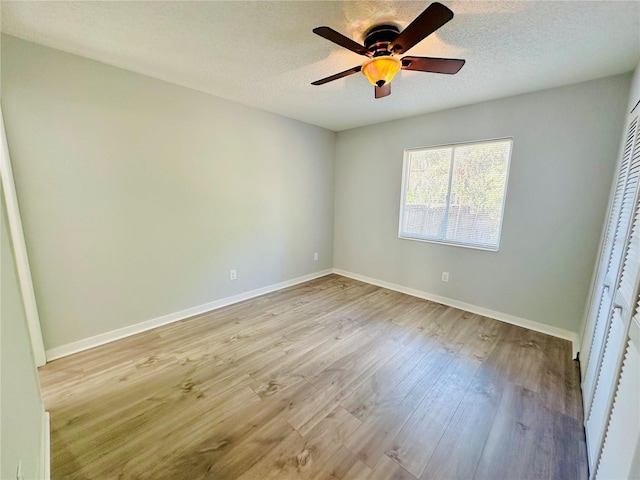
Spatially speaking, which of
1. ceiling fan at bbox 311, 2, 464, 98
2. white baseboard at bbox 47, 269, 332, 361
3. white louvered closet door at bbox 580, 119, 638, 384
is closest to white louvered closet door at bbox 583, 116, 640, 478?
white louvered closet door at bbox 580, 119, 638, 384

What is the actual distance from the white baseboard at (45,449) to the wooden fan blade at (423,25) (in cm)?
278

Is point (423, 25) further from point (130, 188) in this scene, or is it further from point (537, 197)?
point (130, 188)

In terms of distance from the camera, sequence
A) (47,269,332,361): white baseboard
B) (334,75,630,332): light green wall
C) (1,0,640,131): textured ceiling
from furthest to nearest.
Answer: (334,75,630,332): light green wall
(47,269,332,361): white baseboard
(1,0,640,131): textured ceiling

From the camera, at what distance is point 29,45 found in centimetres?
183

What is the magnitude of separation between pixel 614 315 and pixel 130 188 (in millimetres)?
3633

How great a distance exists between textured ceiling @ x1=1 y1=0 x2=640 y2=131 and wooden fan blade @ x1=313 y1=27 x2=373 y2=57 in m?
0.19

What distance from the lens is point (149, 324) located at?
2.62 metres

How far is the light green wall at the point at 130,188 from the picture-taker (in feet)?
6.36

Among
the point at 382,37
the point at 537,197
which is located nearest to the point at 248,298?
the point at 382,37

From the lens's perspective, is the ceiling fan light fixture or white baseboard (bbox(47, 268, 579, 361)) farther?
white baseboard (bbox(47, 268, 579, 361))

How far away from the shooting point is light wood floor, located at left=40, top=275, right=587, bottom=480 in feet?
4.41

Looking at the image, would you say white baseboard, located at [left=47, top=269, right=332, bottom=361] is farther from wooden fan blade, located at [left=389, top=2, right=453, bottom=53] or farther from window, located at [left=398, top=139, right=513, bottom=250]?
wooden fan blade, located at [left=389, top=2, right=453, bottom=53]

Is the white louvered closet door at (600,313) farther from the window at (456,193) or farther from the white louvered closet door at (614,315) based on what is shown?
the window at (456,193)

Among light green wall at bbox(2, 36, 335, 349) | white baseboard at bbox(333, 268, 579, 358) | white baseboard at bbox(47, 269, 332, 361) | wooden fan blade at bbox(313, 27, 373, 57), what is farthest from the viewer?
white baseboard at bbox(333, 268, 579, 358)
